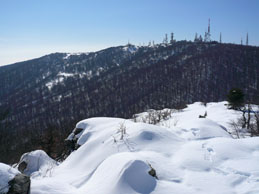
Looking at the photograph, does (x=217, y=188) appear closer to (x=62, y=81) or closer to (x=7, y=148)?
(x=7, y=148)

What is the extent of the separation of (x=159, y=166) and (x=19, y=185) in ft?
10.7

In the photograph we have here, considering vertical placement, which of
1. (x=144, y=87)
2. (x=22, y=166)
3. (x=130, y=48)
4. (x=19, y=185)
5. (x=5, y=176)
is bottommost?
(x=144, y=87)

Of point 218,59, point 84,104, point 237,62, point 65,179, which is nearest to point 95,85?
point 84,104

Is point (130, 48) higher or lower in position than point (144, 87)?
higher

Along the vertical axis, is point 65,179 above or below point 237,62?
below

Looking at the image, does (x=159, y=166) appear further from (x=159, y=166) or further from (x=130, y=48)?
(x=130, y=48)

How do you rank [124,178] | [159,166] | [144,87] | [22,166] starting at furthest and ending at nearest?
[144,87] → [22,166] → [159,166] → [124,178]

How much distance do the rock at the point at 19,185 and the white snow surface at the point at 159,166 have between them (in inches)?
13.9

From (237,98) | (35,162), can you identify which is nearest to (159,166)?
(35,162)

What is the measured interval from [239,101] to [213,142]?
20.3m

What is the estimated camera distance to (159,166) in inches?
167

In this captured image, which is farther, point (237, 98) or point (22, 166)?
point (237, 98)

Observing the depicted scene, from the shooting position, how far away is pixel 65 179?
193 inches

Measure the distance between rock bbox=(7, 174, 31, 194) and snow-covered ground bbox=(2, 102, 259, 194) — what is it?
0.30m
